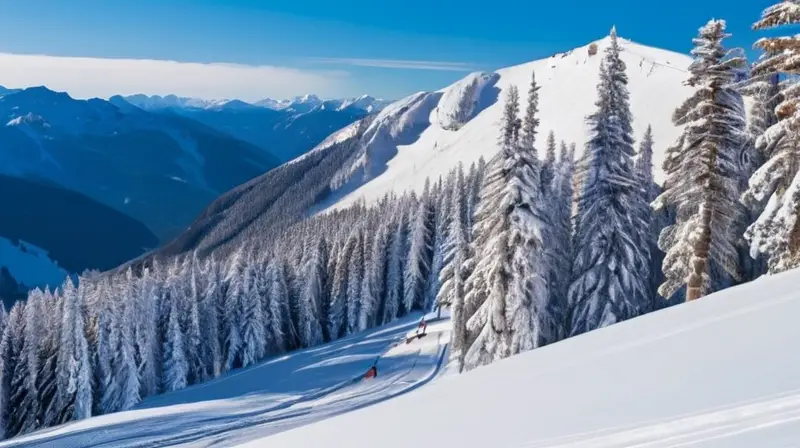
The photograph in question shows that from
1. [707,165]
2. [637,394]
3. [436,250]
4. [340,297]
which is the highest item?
[436,250]

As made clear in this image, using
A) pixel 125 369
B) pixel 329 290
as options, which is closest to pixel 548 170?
pixel 125 369

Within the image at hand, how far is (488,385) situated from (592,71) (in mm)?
175843

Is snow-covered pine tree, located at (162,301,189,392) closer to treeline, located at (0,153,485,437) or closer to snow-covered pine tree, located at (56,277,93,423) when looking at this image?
treeline, located at (0,153,485,437)

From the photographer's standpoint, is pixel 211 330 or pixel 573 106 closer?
pixel 211 330

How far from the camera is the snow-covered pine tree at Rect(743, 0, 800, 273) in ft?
48.3

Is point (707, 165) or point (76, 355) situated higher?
point (707, 165)

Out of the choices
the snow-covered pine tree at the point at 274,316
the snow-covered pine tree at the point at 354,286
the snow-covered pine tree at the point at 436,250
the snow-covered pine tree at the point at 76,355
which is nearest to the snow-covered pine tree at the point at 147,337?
the snow-covered pine tree at the point at 76,355

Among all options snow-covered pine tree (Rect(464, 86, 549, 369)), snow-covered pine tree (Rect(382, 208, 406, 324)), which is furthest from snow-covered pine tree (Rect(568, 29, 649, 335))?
snow-covered pine tree (Rect(382, 208, 406, 324))

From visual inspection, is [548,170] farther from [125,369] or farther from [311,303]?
[125,369]

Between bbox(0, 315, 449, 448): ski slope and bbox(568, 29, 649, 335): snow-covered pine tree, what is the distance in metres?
16.2

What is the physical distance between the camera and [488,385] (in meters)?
10.8

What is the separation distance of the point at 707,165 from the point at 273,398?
3073 cm

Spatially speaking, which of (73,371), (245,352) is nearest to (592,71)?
(245,352)

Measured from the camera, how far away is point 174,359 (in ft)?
186
